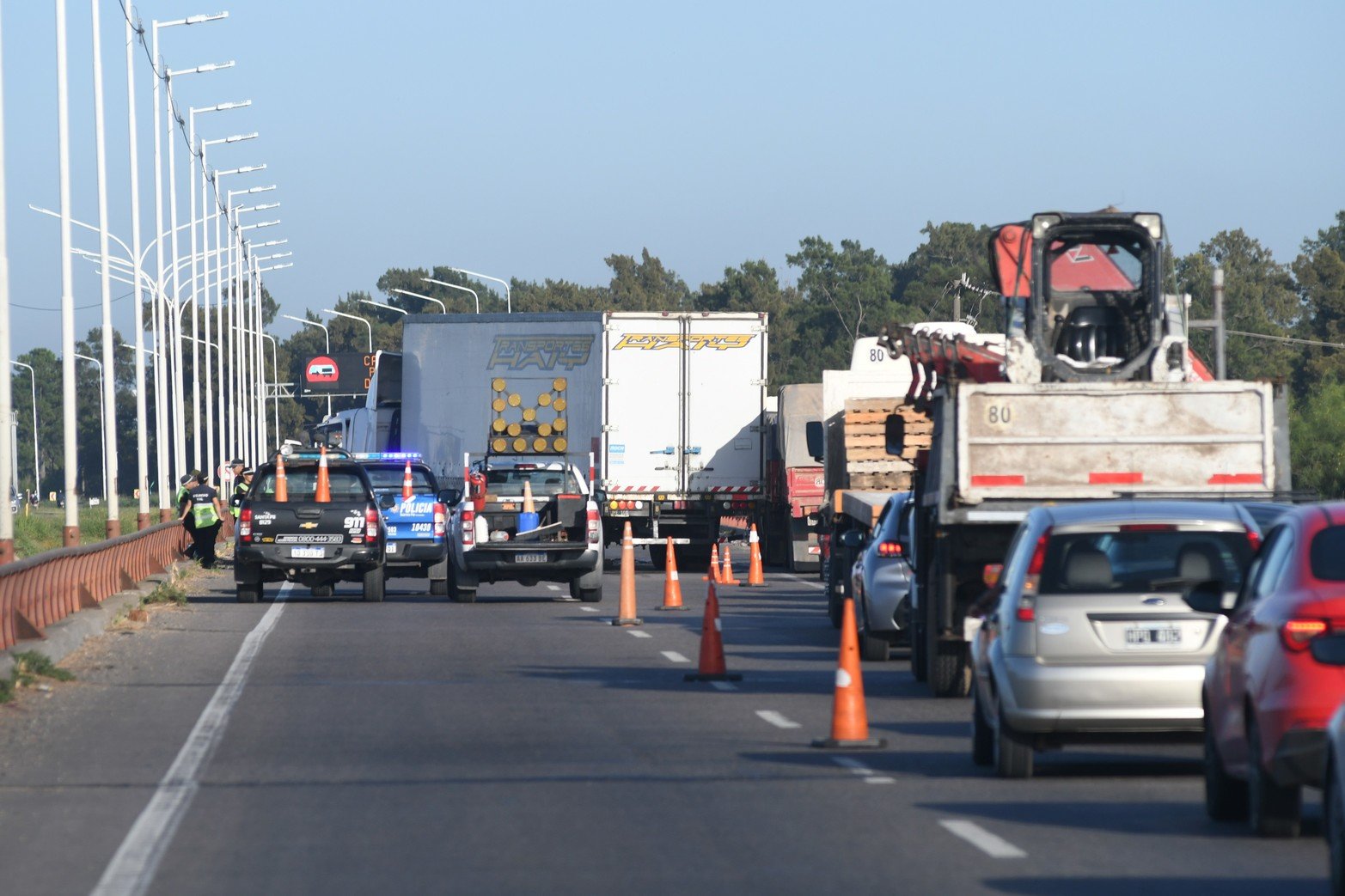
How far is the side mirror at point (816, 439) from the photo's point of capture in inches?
1370

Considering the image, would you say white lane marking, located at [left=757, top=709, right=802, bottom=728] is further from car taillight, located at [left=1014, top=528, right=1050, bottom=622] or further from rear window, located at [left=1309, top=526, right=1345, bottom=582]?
rear window, located at [left=1309, top=526, right=1345, bottom=582]

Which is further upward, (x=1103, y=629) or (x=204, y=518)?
(x=1103, y=629)

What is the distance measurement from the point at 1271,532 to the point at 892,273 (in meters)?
128

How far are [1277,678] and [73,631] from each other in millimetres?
14510

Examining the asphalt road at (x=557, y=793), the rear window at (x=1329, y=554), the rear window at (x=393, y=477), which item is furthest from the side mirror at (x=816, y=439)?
the rear window at (x=1329, y=554)

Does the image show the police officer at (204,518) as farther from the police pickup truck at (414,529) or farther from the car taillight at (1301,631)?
the car taillight at (1301,631)

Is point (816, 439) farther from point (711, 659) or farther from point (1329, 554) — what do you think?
point (1329, 554)

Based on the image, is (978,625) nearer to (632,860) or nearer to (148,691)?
(632,860)

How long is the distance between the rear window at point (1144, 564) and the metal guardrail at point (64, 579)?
989 cm

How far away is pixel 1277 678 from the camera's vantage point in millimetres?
9438

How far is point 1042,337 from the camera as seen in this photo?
20.2 meters

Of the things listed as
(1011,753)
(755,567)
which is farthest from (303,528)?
(1011,753)

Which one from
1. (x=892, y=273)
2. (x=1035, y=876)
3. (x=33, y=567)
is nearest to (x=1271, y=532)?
(x=1035, y=876)

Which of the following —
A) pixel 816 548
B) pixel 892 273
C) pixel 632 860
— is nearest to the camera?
pixel 632 860
